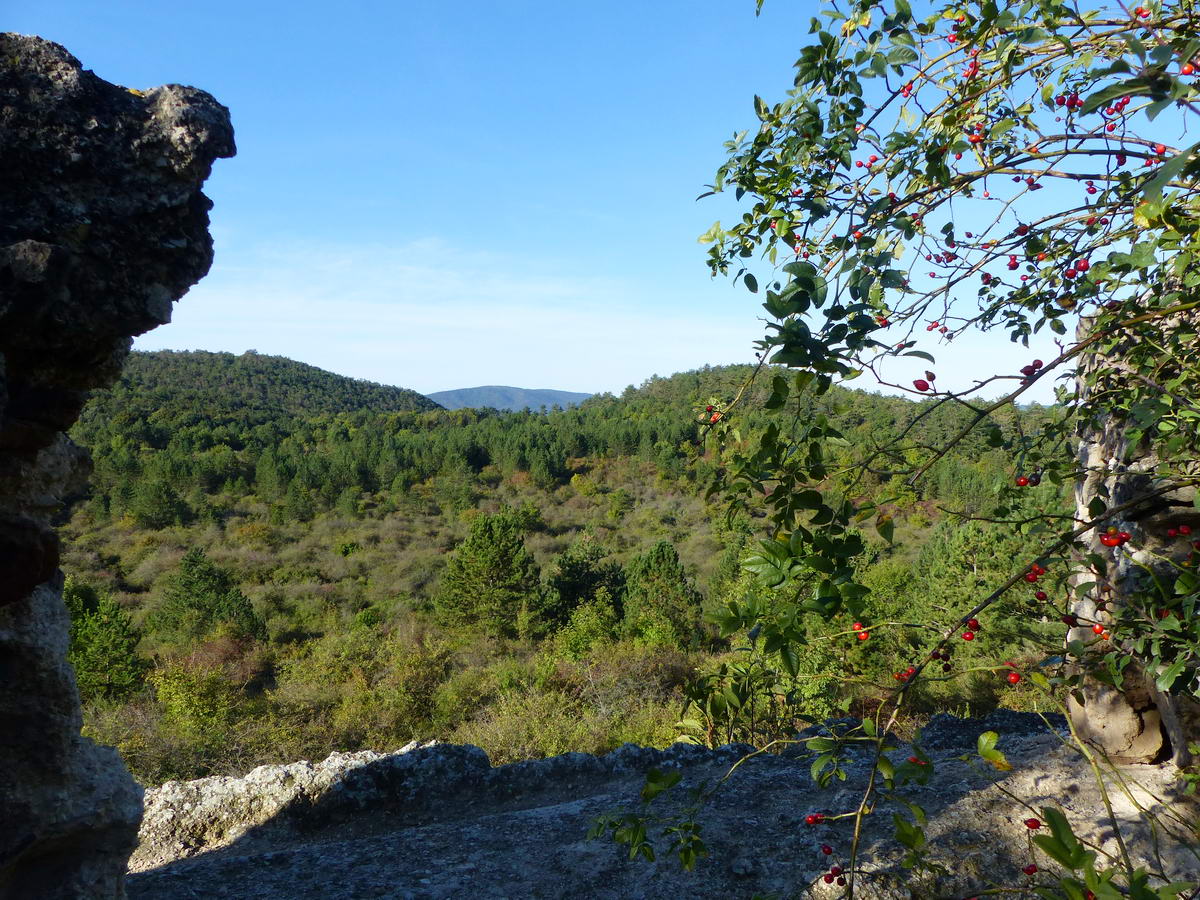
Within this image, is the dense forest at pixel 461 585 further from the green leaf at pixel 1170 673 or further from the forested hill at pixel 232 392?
the forested hill at pixel 232 392

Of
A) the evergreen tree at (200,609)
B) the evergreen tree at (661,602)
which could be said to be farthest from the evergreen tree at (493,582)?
the evergreen tree at (200,609)

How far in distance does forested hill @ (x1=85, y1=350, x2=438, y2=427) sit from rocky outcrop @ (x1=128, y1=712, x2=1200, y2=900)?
4391cm

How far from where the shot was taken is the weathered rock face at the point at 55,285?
2.48 meters

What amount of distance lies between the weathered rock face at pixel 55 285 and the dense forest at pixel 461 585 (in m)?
1.95

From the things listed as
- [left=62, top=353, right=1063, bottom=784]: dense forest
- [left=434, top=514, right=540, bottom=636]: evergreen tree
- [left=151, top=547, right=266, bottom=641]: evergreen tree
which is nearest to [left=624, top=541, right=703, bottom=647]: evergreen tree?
[left=62, top=353, right=1063, bottom=784]: dense forest

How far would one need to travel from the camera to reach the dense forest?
8.52 m

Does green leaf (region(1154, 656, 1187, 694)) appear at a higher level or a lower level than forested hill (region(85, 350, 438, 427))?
lower

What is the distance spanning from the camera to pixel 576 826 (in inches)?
214

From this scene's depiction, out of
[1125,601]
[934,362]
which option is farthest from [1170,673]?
[1125,601]

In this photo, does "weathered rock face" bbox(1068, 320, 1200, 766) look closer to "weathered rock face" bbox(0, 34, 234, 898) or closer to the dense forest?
the dense forest

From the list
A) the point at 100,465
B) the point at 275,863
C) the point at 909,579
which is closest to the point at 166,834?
the point at 275,863

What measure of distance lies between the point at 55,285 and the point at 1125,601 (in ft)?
15.4

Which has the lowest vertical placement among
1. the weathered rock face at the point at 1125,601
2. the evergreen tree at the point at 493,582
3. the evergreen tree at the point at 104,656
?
the evergreen tree at the point at 104,656

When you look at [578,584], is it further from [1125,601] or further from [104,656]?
[1125,601]
